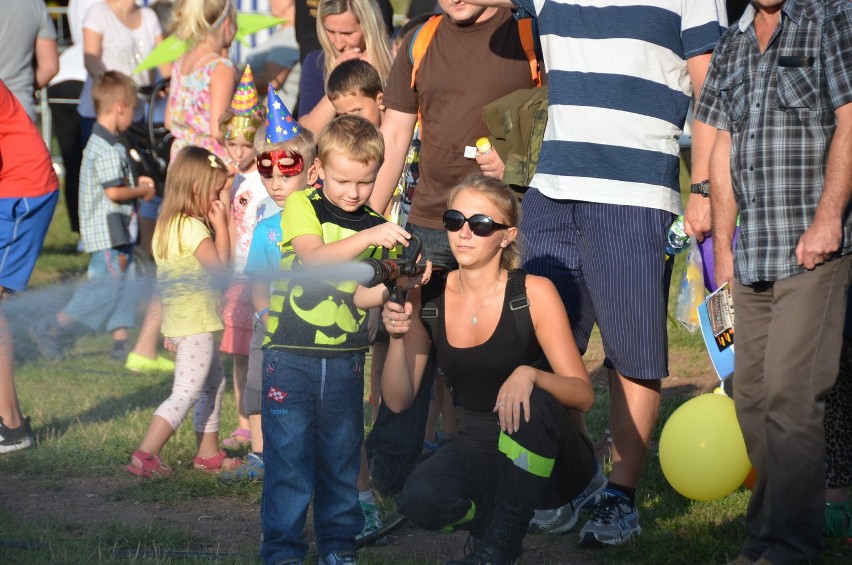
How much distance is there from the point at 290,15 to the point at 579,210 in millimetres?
6779

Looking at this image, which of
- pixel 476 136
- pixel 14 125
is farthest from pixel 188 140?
pixel 476 136

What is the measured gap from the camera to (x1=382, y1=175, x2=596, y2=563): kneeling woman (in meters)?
4.32

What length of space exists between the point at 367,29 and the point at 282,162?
5.45 feet

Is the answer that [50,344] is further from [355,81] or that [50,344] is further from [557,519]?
[557,519]

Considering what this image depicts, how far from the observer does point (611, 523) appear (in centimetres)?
502

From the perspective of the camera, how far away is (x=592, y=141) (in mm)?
5012

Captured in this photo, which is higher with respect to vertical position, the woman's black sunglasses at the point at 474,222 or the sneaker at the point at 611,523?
the woman's black sunglasses at the point at 474,222

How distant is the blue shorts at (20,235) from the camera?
6.84 metres

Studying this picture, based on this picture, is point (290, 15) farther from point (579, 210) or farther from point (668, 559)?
point (668, 559)

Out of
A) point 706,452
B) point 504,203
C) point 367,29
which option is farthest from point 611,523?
point 367,29

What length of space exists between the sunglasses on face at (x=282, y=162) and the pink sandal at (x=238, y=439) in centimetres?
174

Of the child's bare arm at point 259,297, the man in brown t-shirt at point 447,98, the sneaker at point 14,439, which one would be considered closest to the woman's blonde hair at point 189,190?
the child's bare arm at point 259,297

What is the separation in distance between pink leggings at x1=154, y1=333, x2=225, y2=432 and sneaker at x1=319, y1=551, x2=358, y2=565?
6.19ft

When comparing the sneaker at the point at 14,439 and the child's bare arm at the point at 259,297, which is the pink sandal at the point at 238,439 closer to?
the child's bare arm at the point at 259,297
